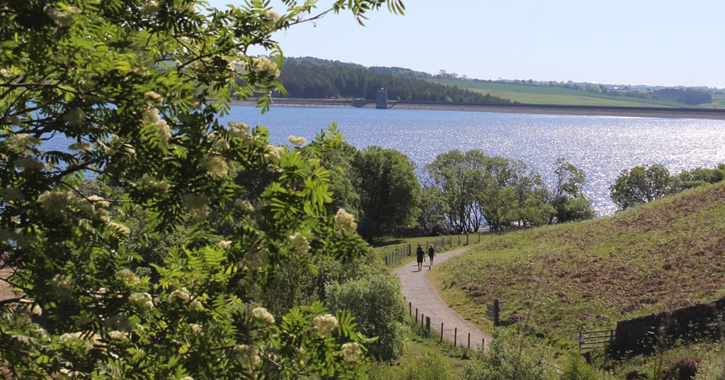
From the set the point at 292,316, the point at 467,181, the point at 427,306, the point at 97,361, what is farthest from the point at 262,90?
the point at 467,181

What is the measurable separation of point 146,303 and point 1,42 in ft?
6.38

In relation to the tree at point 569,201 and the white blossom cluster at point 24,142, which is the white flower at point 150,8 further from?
the tree at point 569,201

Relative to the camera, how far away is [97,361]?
4984 mm

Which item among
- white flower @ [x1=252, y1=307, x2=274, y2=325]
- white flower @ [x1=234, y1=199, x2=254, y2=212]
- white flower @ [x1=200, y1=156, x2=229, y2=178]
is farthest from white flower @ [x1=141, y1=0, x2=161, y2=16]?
white flower @ [x1=252, y1=307, x2=274, y2=325]

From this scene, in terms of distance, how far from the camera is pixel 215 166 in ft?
15.6

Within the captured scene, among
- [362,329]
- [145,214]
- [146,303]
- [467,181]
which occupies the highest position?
[145,214]

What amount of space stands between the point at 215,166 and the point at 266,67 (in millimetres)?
1242

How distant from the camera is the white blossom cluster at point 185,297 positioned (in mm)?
5352

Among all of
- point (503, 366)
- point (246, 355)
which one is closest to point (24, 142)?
point (246, 355)

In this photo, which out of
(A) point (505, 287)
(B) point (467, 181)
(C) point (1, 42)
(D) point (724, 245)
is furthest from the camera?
(B) point (467, 181)

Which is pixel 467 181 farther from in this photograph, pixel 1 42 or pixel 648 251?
pixel 1 42

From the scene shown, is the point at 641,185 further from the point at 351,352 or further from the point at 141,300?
the point at 141,300

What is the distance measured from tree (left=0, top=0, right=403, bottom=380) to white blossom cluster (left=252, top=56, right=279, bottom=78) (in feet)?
0.11

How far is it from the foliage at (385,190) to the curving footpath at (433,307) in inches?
997
